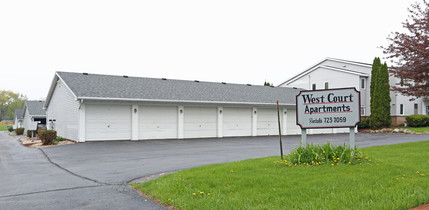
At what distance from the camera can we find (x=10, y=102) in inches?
3546

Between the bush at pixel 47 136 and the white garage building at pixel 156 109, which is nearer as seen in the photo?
the bush at pixel 47 136

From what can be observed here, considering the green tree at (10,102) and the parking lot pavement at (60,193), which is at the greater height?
the green tree at (10,102)

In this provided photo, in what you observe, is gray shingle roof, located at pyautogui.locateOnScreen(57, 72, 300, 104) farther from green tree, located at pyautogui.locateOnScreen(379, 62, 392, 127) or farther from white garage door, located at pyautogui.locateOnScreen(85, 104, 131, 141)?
green tree, located at pyautogui.locateOnScreen(379, 62, 392, 127)

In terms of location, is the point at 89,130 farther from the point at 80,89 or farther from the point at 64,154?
the point at 64,154

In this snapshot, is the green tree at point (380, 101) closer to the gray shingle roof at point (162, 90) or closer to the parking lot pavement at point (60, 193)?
the gray shingle roof at point (162, 90)

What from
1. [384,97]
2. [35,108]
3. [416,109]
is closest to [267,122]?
[384,97]

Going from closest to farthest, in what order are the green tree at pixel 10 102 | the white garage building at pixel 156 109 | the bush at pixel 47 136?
1. the bush at pixel 47 136
2. the white garage building at pixel 156 109
3. the green tree at pixel 10 102

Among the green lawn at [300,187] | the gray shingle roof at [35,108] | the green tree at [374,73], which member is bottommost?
the green lawn at [300,187]

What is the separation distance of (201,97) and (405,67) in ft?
44.3

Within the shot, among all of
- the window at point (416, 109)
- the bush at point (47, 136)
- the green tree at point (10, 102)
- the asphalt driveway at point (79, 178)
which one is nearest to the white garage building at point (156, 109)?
the bush at point (47, 136)

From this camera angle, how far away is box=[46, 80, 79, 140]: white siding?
2051 cm

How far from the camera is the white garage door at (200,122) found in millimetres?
23219

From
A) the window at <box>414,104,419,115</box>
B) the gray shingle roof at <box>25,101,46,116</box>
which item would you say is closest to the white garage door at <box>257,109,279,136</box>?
the window at <box>414,104,419,115</box>

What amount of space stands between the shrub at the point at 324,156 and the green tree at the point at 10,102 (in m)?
96.1
